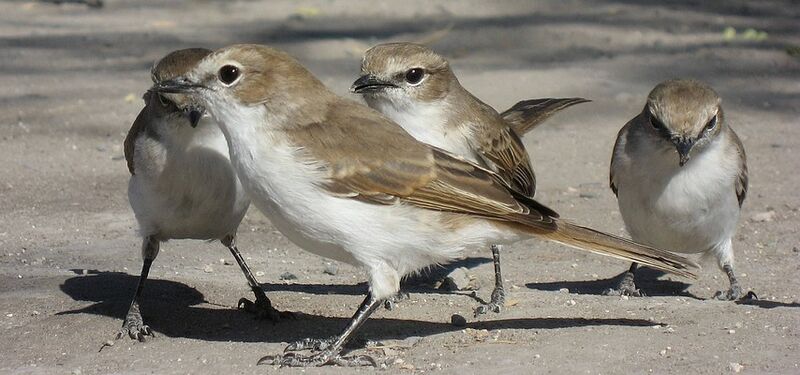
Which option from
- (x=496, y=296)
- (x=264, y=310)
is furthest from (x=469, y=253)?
(x=264, y=310)

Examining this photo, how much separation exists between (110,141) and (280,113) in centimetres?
551

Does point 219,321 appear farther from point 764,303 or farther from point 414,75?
point 764,303

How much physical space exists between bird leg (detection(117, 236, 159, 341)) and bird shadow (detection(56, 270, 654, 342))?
11 cm

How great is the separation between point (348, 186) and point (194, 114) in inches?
39.4

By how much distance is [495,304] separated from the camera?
7.33m

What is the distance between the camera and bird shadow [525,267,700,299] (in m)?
8.14

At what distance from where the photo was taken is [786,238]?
8898mm

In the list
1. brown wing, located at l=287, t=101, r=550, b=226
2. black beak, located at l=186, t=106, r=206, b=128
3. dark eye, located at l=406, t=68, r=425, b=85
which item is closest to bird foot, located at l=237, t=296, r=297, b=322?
black beak, located at l=186, t=106, r=206, b=128

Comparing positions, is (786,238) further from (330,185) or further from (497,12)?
(497,12)

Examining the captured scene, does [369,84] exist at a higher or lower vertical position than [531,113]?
higher

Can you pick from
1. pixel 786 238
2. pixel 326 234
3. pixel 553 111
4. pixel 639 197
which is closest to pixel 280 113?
pixel 326 234

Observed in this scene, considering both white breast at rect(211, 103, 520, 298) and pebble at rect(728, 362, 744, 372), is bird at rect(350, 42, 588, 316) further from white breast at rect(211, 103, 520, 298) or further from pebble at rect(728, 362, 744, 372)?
pebble at rect(728, 362, 744, 372)

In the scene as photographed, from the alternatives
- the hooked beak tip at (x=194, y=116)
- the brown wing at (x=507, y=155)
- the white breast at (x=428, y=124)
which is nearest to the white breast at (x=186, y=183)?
the hooked beak tip at (x=194, y=116)

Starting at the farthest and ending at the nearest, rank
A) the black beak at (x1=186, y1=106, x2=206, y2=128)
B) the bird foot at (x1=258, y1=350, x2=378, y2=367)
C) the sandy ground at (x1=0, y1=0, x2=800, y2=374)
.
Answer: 1. the black beak at (x1=186, y1=106, x2=206, y2=128)
2. the sandy ground at (x1=0, y1=0, x2=800, y2=374)
3. the bird foot at (x1=258, y1=350, x2=378, y2=367)
